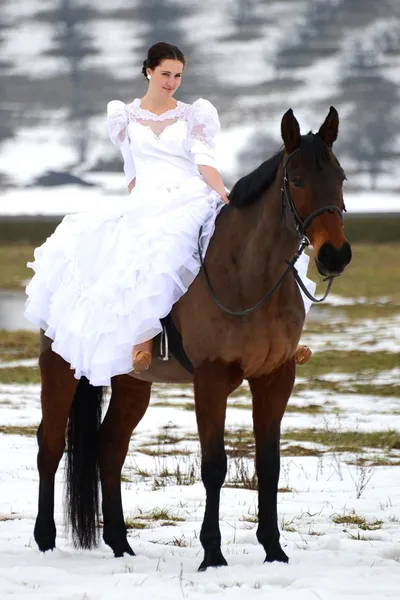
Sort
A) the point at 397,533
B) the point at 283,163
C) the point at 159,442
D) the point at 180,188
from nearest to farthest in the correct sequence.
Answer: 1. the point at 283,163
2. the point at 180,188
3. the point at 397,533
4. the point at 159,442

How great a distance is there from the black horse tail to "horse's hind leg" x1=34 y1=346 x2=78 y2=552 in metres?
0.09

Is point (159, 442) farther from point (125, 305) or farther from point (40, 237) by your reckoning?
point (40, 237)

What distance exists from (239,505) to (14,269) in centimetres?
4892

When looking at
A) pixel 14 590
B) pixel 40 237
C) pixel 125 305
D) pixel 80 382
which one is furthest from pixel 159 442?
pixel 40 237

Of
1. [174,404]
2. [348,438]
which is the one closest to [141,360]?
[348,438]

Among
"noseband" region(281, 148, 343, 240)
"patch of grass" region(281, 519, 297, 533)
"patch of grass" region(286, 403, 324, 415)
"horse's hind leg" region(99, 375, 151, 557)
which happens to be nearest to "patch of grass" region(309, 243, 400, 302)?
"patch of grass" region(286, 403, 324, 415)

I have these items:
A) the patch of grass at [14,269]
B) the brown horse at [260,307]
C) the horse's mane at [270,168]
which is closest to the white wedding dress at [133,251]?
the brown horse at [260,307]

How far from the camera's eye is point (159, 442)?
1130 centimetres

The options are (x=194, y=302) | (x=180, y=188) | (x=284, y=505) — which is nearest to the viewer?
(x=194, y=302)

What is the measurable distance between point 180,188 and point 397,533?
2.61m

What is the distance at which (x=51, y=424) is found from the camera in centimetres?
694

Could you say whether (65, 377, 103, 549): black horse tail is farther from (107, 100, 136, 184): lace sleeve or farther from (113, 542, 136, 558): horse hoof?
(107, 100, 136, 184): lace sleeve

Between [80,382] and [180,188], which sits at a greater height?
[180,188]

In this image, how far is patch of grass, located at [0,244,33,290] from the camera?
47.2 meters
